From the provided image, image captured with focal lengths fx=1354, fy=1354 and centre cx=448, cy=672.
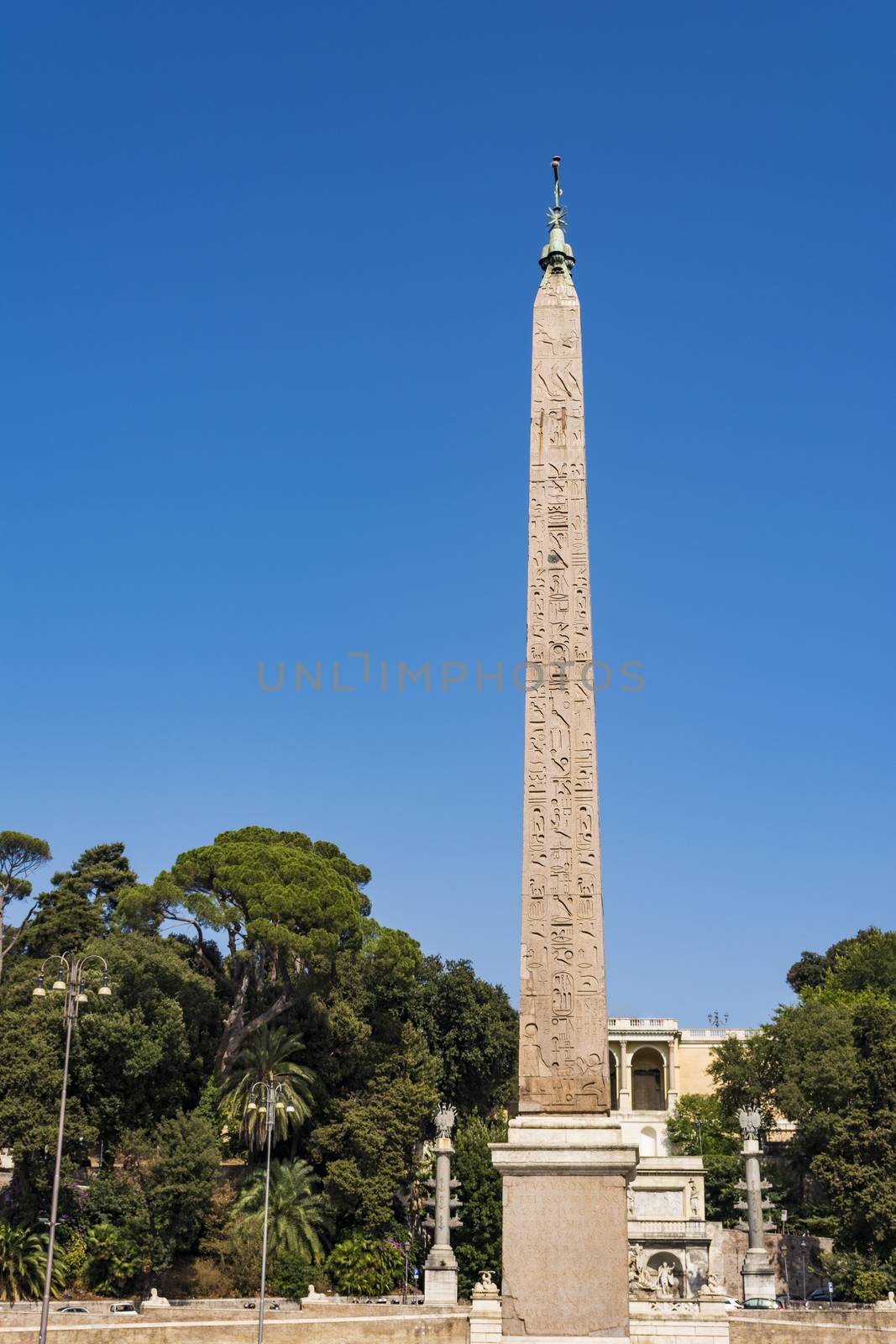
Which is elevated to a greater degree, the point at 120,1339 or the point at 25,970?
the point at 25,970

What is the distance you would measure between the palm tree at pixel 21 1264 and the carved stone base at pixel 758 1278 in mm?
15415

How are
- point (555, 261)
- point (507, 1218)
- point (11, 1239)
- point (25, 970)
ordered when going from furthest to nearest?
point (25, 970) < point (11, 1239) < point (555, 261) < point (507, 1218)

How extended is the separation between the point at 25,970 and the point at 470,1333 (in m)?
19.5

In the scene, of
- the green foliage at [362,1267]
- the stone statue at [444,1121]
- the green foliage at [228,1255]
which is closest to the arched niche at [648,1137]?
the stone statue at [444,1121]

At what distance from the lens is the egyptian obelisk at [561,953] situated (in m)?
11.8

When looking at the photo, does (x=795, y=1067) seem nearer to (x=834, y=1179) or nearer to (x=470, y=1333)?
(x=834, y=1179)

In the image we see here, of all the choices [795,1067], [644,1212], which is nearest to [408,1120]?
[644,1212]

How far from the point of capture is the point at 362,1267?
3212 cm

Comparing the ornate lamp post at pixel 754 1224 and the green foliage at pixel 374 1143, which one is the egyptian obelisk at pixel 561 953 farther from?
the green foliage at pixel 374 1143

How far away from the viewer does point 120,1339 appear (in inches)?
842

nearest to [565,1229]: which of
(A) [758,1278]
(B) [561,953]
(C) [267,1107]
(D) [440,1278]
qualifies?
(B) [561,953]

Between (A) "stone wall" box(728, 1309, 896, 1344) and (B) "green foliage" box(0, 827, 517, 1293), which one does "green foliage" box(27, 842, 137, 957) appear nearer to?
(B) "green foliage" box(0, 827, 517, 1293)

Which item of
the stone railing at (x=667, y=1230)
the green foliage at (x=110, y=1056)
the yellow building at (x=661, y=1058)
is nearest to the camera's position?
the green foliage at (x=110, y=1056)

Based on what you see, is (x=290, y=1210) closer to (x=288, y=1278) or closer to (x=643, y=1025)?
(x=288, y=1278)
